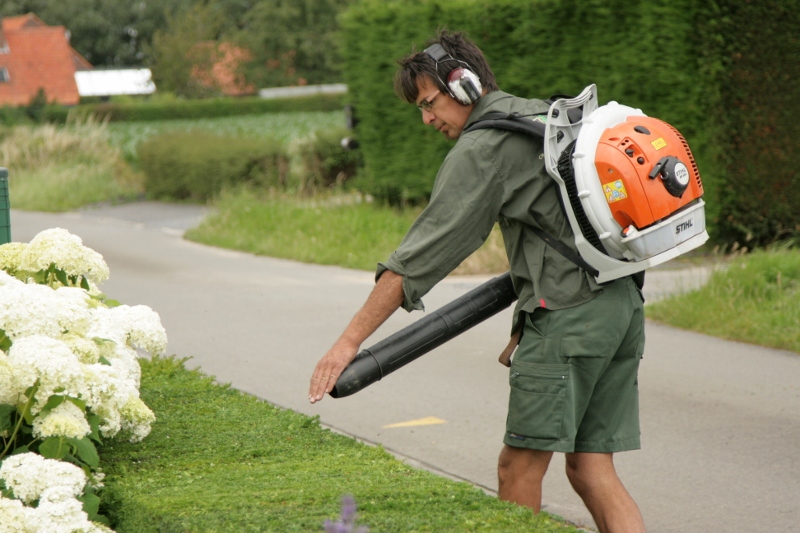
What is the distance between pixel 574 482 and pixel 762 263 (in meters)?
5.42

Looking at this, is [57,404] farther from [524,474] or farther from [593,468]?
[593,468]

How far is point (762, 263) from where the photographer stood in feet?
26.9

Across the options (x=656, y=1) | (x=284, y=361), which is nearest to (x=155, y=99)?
(x=656, y=1)

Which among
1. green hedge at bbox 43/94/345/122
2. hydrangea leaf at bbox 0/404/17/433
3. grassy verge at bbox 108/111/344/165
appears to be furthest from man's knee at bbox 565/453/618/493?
green hedge at bbox 43/94/345/122

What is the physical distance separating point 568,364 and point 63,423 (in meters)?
1.57

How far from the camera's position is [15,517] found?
2814mm

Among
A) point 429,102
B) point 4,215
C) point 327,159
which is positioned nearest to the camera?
point 429,102

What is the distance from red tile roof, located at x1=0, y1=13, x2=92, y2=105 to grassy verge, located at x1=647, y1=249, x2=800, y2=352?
56491 millimetres

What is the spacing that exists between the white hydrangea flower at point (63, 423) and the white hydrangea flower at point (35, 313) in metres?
0.28

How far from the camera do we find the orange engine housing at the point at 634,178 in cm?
290

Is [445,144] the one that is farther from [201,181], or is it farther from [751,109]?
[201,181]

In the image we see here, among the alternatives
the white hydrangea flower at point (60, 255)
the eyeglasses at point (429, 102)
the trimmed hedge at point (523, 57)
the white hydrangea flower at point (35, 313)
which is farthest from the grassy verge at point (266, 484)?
the trimmed hedge at point (523, 57)

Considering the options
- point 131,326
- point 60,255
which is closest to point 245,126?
point 60,255

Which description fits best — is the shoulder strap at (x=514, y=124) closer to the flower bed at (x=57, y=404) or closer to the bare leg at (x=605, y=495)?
the bare leg at (x=605, y=495)
